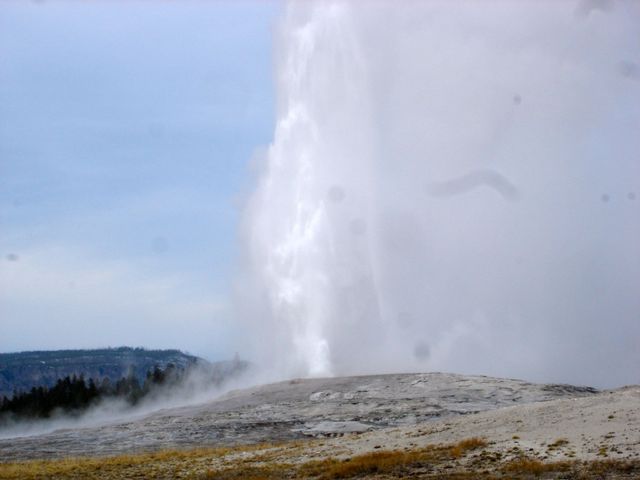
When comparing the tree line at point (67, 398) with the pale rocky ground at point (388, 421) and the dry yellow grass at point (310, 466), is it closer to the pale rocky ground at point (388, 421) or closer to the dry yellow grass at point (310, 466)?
the pale rocky ground at point (388, 421)

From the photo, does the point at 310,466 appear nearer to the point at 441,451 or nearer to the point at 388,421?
the point at 441,451

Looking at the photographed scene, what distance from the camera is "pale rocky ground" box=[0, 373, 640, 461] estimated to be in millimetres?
24016

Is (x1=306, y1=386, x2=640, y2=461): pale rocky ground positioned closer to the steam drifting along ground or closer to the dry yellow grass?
the steam drifting along ground

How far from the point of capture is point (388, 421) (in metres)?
37.9

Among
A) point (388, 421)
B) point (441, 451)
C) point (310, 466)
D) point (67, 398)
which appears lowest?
point (310, 466)

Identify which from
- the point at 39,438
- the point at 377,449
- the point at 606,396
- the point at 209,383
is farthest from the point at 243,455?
the point at 209,383

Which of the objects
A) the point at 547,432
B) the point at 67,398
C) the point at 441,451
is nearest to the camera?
the point at 441,451

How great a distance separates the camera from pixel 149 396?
79.7m

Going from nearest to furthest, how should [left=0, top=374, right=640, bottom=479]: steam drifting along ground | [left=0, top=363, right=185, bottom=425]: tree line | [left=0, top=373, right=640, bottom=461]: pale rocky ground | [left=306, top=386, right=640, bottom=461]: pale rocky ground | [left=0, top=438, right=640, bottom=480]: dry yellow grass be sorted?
1. [left=0, top=438, right=640, bottom=480]: dry yellow grass
2. [left=0, top=374, right=640, bottom=479]: steam drifting along ground
3. [left=306, top=386, right=640, bottom=461]: pale rocky ground
4. [left=0, top=373, right=640, bottom=461]: pale rocky ground
5. [left=0, top=363, right=185, bottom=425]: tree line

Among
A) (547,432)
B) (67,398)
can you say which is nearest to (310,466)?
(547,432)

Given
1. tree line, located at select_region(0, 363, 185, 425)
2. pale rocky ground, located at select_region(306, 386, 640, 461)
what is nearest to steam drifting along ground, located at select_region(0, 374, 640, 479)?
pale rocky ground, located at select_region(306, 386, 640, 461)

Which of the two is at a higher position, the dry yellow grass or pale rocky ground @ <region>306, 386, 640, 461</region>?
pale rocky ground @ <region>306, 386, 640, 461</region>

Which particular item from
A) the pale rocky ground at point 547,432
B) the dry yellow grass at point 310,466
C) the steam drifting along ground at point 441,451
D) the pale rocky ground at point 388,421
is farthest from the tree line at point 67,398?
the pale rocky ground at point 547,432

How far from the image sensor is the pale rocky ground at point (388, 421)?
78.8 ft
